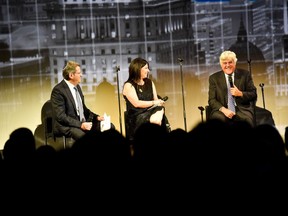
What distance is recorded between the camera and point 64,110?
225 inches

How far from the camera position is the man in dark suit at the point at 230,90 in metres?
6.07

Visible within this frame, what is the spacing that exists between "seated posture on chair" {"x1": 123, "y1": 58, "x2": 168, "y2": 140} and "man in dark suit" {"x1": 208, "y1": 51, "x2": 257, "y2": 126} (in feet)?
2.03

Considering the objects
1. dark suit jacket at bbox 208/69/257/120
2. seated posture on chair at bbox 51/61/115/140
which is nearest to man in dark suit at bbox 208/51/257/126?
dark suit jacket at bbox 208/69/257/120

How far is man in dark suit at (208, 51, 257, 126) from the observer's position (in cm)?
607

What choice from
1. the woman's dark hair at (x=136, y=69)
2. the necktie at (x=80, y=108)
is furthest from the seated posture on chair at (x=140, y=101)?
the necktie at (x=80, y=108)

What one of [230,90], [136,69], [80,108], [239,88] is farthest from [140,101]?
[239,88]

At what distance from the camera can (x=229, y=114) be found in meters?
5.92

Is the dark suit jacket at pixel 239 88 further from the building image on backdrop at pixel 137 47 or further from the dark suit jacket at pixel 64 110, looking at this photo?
the dark suit jacket at pixel 64 110

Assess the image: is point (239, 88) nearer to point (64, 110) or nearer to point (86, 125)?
point (86, 125)

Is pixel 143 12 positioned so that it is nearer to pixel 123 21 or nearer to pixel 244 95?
pixel 123 21

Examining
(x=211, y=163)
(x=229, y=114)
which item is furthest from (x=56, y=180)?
(x=229, y=114)

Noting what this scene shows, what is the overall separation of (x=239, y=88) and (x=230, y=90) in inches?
8.1

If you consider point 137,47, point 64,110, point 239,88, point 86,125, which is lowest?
point 86,125

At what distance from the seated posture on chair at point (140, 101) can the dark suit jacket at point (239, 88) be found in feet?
2.02
